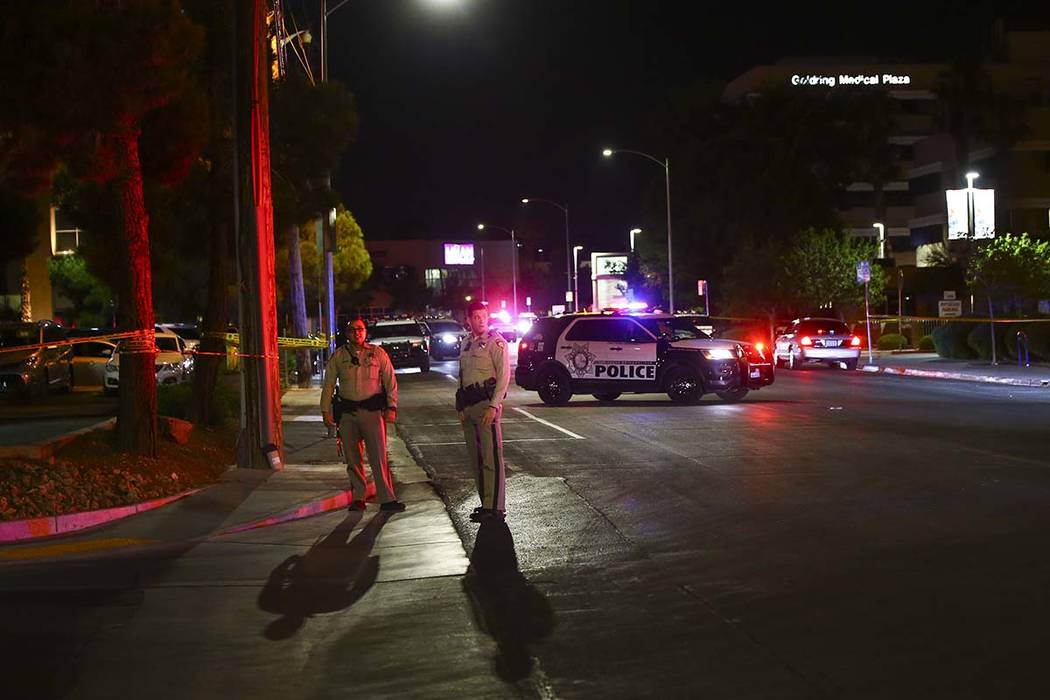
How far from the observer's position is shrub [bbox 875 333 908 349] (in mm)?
50219

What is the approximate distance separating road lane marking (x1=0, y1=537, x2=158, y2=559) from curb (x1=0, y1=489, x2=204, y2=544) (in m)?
0.44

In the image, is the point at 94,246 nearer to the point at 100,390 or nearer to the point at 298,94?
the point at 298,94

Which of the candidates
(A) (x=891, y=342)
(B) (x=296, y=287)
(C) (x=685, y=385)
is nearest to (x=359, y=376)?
(C) (x=685, y=385)

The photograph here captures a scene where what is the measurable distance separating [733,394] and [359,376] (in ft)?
44.7

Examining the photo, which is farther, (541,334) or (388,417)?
(541,334)

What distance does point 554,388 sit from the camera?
81.8ft

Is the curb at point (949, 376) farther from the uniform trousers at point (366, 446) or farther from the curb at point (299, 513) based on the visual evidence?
the uniform trousers at point (366, 446)

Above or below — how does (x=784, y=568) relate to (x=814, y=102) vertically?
below

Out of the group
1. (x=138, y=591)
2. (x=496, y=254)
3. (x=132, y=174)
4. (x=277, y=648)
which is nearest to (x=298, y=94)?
(x=132, y=174)

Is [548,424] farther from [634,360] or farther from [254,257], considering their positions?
[254,257]

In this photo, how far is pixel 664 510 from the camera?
38.9 ft

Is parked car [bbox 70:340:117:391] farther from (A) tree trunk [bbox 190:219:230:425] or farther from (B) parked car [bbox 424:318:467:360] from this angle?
(B) parked car [bbox 424:318:467:360]

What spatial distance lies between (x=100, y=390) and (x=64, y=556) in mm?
21444

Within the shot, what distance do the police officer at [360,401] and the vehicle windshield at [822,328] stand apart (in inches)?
1085
